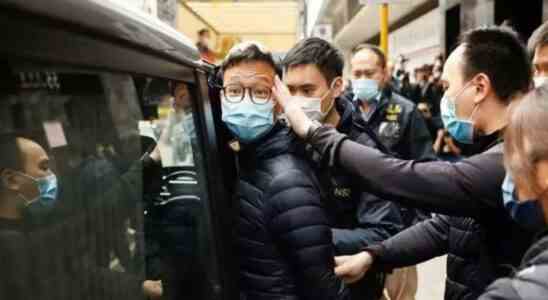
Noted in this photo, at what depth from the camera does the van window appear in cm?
83

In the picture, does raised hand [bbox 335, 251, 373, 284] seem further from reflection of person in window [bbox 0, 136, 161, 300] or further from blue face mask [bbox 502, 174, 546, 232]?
reflection of person in window [bbox 0, 136, 161, 300]

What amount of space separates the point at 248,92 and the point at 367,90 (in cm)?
251

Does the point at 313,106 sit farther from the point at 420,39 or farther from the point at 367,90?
the point at 420,39

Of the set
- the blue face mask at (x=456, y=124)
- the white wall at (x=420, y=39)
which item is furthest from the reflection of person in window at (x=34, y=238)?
the white wall at (x=420, y=39)

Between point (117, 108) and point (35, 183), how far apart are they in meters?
0.27

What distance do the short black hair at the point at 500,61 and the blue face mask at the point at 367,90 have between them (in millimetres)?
2350

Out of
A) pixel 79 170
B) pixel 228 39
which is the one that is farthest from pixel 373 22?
pixel 79 170

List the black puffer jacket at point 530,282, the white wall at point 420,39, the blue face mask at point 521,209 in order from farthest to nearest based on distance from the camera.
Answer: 1. the white wall at point 420,39
2. the blue face mask at point 521,209
3. the black puffer jacket at point 530,282

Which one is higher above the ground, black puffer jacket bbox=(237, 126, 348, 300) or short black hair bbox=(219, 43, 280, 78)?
short black hair bbox=(219, 43, 280, 78)

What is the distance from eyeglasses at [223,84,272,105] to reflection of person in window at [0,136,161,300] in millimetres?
1045

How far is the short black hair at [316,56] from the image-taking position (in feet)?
7.85

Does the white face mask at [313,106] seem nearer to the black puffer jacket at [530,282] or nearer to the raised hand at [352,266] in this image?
the raised hand at [352,266]

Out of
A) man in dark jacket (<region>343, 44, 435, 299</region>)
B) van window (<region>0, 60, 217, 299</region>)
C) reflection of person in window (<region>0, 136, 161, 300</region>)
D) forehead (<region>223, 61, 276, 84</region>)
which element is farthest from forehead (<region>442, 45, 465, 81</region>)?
man in dark jacket (<region>343, 44, 435, 299</region>)

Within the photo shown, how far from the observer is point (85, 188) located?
1.02 m
